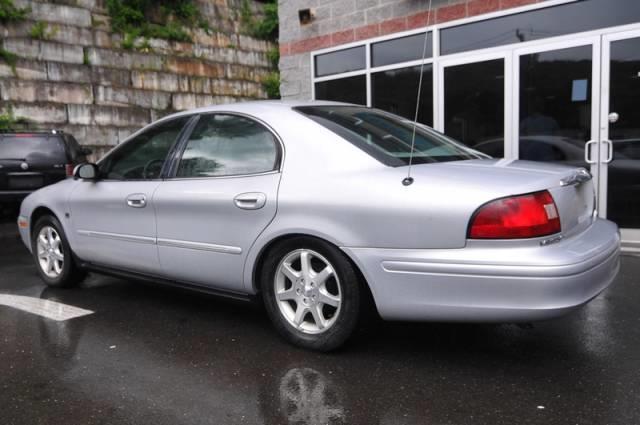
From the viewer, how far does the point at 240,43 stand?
16.2m

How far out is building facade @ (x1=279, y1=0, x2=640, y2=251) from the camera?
6441 millimetres

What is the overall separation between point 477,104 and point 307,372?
5433mm

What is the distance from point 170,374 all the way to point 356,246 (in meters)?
1.19

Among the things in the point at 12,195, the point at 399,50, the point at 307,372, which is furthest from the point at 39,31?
the point at 307,372

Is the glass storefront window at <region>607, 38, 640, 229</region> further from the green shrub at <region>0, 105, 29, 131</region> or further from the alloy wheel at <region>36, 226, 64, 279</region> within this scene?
the green shrub at <region>0, 105, 29, 131</region>

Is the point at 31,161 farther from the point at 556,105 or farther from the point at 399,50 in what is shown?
the point at 556,105

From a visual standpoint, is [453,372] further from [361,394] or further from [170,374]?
[170,374]

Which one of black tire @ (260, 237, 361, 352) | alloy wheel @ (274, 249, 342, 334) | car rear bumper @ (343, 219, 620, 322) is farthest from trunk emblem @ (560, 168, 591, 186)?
alloy wheel @ (274, 249, 342, 334)

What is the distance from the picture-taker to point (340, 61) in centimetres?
920

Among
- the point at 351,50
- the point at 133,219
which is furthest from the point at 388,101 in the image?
the point at 133,219

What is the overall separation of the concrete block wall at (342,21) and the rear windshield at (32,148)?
391 cm

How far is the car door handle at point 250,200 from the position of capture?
344 cm

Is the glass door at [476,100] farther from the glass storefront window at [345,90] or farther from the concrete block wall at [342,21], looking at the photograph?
the glass storefront window at [345,90]

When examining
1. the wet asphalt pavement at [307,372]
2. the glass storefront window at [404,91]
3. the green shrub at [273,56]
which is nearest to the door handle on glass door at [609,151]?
the glass storefront window at [404,91]
